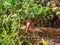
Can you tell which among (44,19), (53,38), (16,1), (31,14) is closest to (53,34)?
(53,38)

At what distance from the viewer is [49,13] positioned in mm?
1870

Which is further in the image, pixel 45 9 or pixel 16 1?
pixel 16 1

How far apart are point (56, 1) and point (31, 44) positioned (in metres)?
0.52

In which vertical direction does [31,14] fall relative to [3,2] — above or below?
below

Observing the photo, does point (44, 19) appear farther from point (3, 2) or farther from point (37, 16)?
point (3, 2)

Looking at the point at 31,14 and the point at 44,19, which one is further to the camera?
the point at 44,19

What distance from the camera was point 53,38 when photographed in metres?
1.93

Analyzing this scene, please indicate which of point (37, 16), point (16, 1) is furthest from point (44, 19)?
point (16, 1)

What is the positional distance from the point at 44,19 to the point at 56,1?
0.23 meters

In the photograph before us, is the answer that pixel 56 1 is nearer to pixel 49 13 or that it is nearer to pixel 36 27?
pixel 49 13

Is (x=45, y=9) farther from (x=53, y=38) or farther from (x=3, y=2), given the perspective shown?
(x=3, y=2)

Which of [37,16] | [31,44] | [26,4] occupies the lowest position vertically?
[31,44]

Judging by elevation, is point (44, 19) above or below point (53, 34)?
Answer: above

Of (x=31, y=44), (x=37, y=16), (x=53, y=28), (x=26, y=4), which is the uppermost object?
(x=26, y=4)
